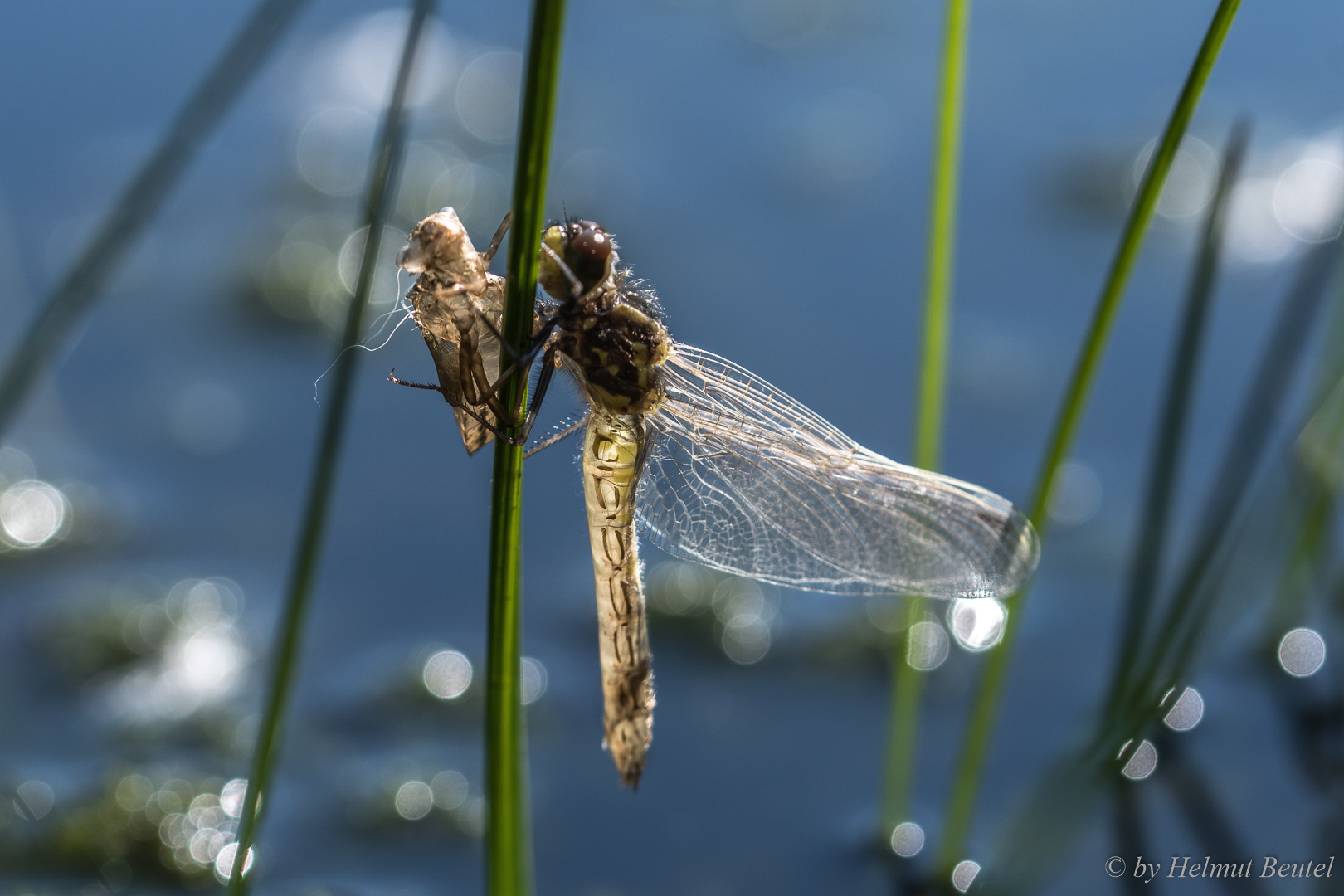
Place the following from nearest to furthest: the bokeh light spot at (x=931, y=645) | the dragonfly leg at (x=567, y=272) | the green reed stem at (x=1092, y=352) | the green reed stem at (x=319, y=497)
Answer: the green reed stem at (x=1092, y=352) < the green reed stem at (x=319, y=497) < the dragonfly leg at (x=567, y=272) < the bokeh light spot at (x=931, y=645)

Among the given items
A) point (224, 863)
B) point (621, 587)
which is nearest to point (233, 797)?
point (224, 863)

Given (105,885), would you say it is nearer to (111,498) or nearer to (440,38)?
(111,498)

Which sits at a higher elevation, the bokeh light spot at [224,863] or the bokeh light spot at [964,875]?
the bokeh light spot at [964,875]

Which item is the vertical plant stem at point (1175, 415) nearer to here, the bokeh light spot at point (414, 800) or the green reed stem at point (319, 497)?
the green reed stem at point (319, 497)

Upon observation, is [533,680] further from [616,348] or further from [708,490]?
[616,348]

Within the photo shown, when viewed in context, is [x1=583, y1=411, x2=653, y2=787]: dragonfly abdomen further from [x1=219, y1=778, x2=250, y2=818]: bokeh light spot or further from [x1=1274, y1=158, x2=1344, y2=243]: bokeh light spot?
[x1=1274, y1=158, x2=1344, y2=243]: bokeh light spot

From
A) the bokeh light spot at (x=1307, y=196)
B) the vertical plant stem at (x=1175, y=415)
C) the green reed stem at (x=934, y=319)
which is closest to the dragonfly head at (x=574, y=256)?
the green reed stem at (x=934, y=319)

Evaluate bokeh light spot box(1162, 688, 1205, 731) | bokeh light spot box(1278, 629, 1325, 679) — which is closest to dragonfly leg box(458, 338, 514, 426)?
bokeh light spot box(1162, 688, 1205, 731)
